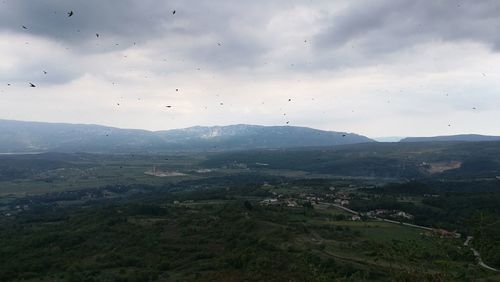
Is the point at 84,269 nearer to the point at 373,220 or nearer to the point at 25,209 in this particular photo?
the point at 373,220

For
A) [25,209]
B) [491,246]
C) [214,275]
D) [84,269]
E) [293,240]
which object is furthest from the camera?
[25,209]

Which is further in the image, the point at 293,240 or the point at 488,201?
the point at 488,201

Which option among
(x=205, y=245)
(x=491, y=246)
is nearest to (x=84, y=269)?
(x=205, y=245)

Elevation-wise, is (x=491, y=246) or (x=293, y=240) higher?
(x=491, y=246)

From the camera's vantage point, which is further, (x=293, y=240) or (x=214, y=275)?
(x=293, y=240)

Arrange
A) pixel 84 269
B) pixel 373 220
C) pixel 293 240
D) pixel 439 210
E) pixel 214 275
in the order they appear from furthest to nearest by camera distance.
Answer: pixel 439 210, pixel 373 220, pixel 293 240, pixel 84 269, pixel 214 275

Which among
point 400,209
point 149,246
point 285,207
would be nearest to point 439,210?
point 400,209

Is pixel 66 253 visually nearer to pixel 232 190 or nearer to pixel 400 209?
pixel 400 209

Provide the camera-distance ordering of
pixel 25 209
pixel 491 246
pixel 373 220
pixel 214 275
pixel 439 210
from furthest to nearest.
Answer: pixel 25 209 < pixel 439 210 < pixel 373 220 < pixel 214 275 < pixel 491 246

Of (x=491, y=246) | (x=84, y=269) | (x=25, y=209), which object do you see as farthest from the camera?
(x=25, y=209)
